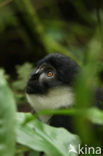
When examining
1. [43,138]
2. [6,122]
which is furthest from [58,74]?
[6,122]

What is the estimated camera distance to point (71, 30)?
17.9 ft

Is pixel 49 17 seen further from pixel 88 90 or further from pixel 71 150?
pixel 88 90

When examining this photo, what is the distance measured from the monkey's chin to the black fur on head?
3 cm

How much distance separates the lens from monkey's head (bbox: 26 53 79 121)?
243cm

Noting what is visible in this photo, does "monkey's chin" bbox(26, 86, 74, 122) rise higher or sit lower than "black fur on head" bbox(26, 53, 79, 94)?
lower

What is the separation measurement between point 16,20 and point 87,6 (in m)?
1.02

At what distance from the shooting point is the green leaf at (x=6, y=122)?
4.15ft

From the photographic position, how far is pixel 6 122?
1272 millimetres

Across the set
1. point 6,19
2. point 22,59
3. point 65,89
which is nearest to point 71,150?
point 65,89

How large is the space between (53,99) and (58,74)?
0.14m

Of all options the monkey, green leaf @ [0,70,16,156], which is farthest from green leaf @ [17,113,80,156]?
the monkey

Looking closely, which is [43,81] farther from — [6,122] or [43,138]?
[6,122]

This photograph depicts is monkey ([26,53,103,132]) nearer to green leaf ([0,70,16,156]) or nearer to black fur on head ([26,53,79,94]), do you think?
black fur on head ([26,53,79,94])

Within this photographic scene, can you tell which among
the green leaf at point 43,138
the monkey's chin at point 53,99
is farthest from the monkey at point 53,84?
the green leaf at point 43,138
